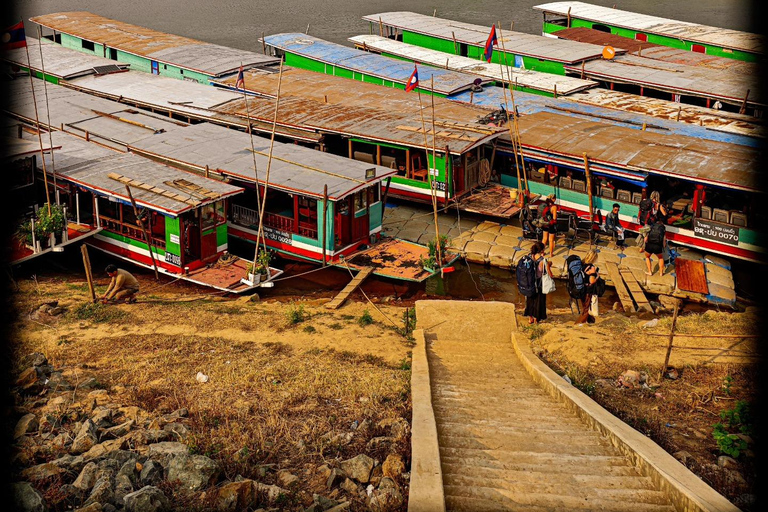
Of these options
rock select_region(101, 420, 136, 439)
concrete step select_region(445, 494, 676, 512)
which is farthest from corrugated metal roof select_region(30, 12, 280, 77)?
concrete step select_region(445, 494, 676, 512)

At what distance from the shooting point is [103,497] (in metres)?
8.87

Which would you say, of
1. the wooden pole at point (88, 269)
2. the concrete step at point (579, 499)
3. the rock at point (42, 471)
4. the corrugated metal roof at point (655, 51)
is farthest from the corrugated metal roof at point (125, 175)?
the corrugated metal roof at point (655, 51)

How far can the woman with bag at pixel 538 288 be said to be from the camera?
16328 millimetres

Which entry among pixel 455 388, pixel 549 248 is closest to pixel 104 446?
pixel 455 388

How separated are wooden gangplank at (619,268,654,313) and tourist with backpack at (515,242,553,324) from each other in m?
4.59

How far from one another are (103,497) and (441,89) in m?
24.4

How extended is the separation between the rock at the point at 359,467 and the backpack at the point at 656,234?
1363 centimetres

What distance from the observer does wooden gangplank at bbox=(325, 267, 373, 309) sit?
1972cm

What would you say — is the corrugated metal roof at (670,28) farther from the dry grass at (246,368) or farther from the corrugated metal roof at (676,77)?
the dry grass at (246,368)

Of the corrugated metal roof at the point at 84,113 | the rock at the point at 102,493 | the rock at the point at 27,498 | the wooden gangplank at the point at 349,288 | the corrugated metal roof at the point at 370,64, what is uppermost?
the corrugated metal roof at the point at 370,64

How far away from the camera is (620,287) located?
20969 millimetres

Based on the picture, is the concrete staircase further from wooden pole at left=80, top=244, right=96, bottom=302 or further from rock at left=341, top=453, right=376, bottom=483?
wooden pole at left=80, top=244, right=96, bottom=302

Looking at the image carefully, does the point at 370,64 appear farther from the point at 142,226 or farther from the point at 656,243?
the point at 656,243

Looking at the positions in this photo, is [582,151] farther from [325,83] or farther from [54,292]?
[54,292]
